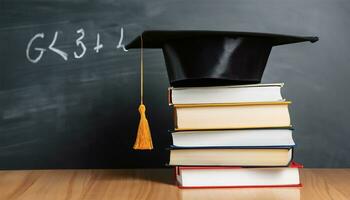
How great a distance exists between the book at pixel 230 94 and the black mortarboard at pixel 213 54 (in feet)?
0.06

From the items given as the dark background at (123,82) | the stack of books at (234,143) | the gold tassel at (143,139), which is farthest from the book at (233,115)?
the dark background at (123,82)

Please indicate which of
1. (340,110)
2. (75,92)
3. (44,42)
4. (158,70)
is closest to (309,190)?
(340,110)

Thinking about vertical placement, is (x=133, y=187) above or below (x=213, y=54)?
below

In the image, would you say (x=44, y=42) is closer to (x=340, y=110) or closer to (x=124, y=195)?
(x=124, y=195)

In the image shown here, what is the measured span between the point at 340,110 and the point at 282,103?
1.49ft

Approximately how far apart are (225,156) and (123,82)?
489 mm

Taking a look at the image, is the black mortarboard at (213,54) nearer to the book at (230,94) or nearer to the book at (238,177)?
the book at (230,94)

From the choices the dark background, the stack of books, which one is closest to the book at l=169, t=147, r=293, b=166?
the stack of books

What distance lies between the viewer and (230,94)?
1.13m

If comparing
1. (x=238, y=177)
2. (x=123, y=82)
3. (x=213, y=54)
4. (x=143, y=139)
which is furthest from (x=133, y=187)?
(x=123, y=82)

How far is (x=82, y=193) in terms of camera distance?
3.49 feet

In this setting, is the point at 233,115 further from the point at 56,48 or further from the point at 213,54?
the point at 56,48

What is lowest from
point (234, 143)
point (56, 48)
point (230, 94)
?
point (234, 143)

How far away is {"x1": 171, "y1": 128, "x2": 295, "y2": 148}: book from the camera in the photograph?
1106 millimetres
